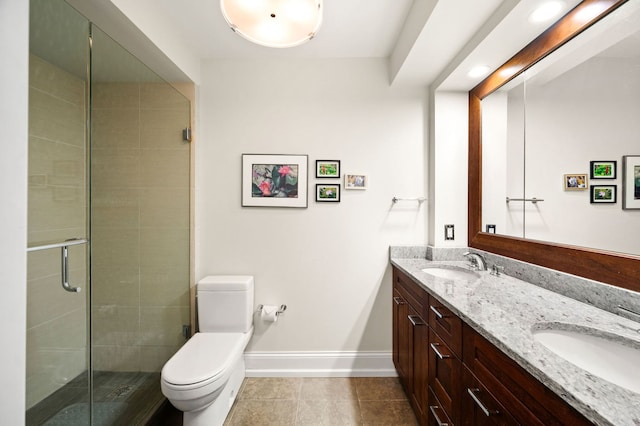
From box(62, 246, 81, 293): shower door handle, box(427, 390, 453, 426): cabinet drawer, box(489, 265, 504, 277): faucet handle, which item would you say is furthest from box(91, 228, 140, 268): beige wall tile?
box(489, 265, 504, 277): faucet handle

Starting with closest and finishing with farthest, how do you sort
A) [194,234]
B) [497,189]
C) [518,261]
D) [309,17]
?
[309,17] → [518,261] → [497,189] → [194,234]

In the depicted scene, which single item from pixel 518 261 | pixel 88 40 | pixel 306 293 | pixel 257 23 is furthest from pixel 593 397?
pixel 88 40

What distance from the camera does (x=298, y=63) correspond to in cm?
209

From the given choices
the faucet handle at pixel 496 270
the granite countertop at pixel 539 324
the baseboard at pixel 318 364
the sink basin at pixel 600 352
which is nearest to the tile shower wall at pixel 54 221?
the baseboard at pixel 318 364

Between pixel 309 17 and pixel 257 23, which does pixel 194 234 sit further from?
pixel 309 17

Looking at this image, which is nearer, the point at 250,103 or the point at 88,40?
the point at 88,40

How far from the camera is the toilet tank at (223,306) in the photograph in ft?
6.23

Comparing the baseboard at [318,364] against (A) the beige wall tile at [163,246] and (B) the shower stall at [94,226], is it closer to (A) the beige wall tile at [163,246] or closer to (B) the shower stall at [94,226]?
(B) the shower stall at [94,226]

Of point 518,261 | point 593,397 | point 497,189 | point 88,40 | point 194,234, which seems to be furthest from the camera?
point 194,234

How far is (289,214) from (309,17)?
1.35 metres

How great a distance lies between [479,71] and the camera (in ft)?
5.62

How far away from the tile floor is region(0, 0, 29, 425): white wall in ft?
4.15

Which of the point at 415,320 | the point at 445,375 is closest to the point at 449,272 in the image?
the point at 415,320

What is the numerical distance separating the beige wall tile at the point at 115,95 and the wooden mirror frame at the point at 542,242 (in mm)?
2266
